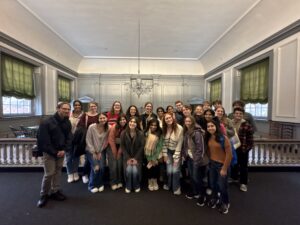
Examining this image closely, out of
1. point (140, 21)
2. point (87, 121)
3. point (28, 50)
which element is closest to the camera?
point (87, 121)

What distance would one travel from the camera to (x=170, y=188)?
9.68 ft

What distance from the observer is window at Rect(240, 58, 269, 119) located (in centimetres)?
516

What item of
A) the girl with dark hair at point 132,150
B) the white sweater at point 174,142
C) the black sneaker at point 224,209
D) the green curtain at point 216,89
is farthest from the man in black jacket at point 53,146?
the green curtain at point 216,89

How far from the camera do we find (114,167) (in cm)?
293

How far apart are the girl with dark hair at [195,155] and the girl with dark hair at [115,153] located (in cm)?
104

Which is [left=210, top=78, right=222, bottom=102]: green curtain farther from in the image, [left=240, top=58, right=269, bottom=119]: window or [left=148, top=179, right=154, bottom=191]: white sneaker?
[left=148, top=179, right=154, bottom=191]: white sneaker

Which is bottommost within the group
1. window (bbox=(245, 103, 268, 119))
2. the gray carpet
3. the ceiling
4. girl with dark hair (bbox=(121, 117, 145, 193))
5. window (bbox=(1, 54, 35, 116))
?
the gray carpet

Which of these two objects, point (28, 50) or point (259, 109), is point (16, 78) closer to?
point (28, 50)

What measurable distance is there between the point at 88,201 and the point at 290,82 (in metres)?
4.83

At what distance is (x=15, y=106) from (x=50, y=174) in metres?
4.21

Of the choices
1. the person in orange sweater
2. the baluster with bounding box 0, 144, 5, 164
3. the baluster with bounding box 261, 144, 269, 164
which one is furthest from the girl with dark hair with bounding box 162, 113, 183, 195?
the baluster with bounding box 0, 144, 5, 164

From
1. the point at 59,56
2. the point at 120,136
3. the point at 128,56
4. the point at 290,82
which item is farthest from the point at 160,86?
the point at 120,136

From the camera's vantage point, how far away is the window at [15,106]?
16.7 feet

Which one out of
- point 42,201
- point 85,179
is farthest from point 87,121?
point 42,201
